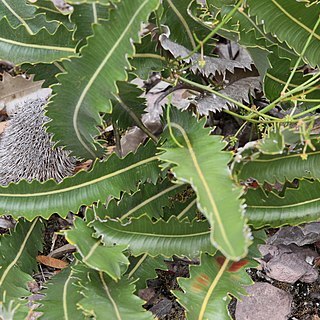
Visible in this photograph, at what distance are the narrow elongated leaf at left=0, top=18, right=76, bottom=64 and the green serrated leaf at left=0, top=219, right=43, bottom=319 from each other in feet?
1.08

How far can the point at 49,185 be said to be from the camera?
0.97 metres

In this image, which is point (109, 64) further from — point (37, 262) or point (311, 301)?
point (311, 301)

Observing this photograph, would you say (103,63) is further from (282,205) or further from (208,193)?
(282,205)

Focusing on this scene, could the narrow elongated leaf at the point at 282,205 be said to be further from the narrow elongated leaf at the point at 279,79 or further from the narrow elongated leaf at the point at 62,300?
the narrow elongated leaf at the point at 62,300

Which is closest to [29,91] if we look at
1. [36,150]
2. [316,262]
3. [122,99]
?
[36,150]

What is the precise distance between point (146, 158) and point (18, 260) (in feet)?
1.03

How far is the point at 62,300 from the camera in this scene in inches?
37.1

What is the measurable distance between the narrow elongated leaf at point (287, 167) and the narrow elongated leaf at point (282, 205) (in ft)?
0.07

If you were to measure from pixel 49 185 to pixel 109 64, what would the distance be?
0.26 m

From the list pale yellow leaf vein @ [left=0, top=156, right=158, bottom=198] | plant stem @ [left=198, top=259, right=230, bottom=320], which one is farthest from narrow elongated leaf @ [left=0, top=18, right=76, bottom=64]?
plant stem @ [left=198, top=259, right=230, bottom=320]

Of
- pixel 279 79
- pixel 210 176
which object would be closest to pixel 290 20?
pixel 279 79

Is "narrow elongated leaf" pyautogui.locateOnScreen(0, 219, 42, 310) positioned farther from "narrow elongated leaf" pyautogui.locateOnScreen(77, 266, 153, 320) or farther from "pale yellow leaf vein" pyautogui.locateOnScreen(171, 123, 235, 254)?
"pale yellow leaf vein" pyautogui.locateOnScreen(171, 123, 235, 254)

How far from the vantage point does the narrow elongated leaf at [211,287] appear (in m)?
0.89

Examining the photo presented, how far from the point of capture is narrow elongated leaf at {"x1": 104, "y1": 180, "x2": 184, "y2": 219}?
3.23 ft
